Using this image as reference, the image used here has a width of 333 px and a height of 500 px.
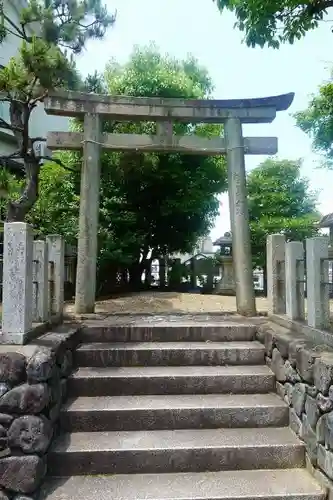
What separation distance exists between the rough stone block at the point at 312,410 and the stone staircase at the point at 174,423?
285mm

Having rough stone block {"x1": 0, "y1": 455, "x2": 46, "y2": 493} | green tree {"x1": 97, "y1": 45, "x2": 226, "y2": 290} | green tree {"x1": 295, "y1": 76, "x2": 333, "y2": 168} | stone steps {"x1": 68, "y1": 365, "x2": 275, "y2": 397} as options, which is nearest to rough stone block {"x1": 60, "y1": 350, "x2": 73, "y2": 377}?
stone steps {"x1": 68, "y1": 365, "x2": 275, "y2": 397}

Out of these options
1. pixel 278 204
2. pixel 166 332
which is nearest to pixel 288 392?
pixel 166 332

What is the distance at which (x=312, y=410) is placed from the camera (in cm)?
328

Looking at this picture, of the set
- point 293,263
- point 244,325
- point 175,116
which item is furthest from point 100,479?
point 175,116

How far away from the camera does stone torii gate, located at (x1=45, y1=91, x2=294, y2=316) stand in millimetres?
5992

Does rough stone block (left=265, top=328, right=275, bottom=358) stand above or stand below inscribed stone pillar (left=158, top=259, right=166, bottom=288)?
below

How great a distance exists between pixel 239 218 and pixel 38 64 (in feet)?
12.4

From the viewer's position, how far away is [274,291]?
5.17 m

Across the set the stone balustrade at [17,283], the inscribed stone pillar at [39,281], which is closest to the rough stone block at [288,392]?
the stone balustrade at [17,283]

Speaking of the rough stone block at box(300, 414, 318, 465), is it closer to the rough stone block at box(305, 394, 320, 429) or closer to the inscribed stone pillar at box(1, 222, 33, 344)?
the rough stone block at box(305, 394, 320, 429)

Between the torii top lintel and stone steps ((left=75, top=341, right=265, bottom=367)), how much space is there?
12.1 ft

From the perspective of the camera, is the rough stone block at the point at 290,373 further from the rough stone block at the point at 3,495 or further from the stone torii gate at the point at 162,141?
the rough stone block at the point at 3,495

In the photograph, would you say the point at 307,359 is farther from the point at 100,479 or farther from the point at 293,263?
the point at 100,479

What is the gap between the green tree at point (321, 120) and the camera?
9241 millimetres
